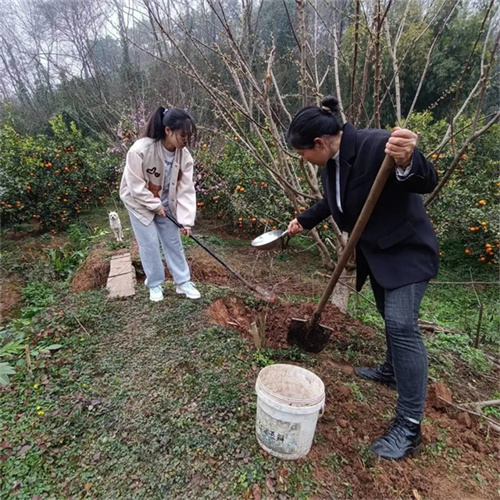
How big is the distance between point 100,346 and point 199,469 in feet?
4.58

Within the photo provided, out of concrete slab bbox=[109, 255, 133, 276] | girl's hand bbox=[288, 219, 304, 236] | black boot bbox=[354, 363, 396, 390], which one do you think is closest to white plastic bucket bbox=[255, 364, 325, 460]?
black boot bbox=[354, 363, 396, 390]

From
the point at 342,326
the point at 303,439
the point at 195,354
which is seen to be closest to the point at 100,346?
the point at 195,354

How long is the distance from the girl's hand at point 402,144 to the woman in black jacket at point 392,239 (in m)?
0.19

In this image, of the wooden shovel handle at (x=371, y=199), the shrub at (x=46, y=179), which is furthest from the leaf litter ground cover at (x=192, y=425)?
the shrub at (x=46, y=179)

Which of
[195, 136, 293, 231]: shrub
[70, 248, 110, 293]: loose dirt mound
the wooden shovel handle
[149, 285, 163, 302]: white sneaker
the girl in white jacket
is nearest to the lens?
the wooden shovel handle

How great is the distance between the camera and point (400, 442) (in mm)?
1764

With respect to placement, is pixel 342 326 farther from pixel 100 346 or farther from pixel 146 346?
pixel 100 346

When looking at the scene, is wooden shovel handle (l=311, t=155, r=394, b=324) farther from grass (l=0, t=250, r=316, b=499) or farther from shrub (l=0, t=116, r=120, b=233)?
shrub (l=0, t=116, r=120, b=233)

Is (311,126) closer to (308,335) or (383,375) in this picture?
(308,335)

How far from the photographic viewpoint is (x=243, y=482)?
1614 millimetres

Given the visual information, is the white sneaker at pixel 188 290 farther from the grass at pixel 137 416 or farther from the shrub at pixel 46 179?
the shrub at pixel 46 179

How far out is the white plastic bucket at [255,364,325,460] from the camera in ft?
5.08

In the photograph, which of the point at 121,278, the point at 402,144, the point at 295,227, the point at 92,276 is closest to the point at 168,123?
the point at 295,227

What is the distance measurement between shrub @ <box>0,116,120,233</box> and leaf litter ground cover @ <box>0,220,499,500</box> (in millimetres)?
4558
